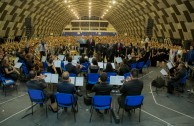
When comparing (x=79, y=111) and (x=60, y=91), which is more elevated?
(x=60, y=91)

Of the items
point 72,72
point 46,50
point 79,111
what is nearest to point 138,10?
point 46,50

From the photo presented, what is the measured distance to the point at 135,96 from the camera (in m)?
6.45

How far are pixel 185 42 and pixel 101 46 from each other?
7217 mm

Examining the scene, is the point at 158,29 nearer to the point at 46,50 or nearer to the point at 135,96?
the point at 46,50

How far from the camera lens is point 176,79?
9.55 metres

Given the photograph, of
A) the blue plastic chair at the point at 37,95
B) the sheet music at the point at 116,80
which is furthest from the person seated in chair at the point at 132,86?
the blue plastic chair at the point at 37,95

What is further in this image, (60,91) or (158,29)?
(158,29)

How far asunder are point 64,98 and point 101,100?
1.08 meters

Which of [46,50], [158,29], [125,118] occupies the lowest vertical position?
[125,118]

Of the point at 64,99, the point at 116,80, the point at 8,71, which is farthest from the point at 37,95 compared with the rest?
the point at 8,71

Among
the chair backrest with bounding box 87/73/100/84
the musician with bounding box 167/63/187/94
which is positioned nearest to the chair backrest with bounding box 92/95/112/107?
the chair backrest with bounding box 87/73/100/84

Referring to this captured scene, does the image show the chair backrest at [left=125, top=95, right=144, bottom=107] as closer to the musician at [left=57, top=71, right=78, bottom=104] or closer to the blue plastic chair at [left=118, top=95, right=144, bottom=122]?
the blue plastic chair at [left=118, top=95, right=144, bottom=122]

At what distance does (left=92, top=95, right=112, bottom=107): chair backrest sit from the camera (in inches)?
253

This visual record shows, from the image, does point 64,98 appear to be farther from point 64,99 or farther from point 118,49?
point 118,49
